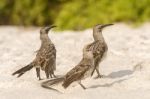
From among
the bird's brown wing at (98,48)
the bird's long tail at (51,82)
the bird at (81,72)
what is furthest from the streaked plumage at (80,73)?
the bird's brown wing at (98,48)

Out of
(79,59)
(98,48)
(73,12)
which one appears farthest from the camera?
(73,12)

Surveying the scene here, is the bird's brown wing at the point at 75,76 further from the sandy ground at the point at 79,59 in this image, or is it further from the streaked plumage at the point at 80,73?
the sandy ground at the point at 79,59

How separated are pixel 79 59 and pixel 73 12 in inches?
264

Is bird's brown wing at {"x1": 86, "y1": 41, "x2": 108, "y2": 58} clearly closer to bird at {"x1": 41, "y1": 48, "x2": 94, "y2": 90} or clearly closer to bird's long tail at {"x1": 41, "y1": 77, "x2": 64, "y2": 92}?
bird at {"x1": 41, "y1": 48, "x2": 94, "y2": 90}

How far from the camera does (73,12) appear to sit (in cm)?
1991

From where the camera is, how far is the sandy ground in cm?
1034

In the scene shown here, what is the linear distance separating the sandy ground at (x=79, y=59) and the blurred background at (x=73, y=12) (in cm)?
56

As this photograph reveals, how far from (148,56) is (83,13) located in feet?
22.4

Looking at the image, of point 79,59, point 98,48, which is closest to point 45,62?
point 98,48

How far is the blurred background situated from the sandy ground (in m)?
0.56

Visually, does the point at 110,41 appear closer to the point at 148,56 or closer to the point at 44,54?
the point at 148,56

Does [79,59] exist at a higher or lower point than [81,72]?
lower

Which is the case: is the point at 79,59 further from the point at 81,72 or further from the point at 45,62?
the point at 81,72

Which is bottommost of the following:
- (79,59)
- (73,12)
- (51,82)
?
(73,12)
